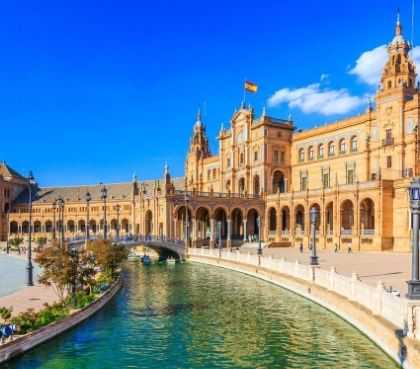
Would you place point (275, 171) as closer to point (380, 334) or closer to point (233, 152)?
point (233, 152)

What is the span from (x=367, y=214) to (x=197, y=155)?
1927 inches

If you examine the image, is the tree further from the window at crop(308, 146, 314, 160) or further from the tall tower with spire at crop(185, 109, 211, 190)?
the tall tower with spire at crop(185, 109, 211, 190)

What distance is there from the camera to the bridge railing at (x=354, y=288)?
17359mm

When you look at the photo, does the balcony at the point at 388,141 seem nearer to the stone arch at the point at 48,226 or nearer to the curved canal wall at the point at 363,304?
the curved canal wall at the point at 363,304

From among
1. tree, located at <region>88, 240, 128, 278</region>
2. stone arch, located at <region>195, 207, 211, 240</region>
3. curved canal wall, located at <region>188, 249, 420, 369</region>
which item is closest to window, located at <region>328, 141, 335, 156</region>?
stone arch, located at <region>195, 207, 211, 240</region>

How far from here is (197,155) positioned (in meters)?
108

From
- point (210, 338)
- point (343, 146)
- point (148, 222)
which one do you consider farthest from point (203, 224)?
point (210, 338)

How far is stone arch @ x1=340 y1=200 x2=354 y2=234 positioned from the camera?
69250mm

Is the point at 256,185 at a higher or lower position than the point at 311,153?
lower

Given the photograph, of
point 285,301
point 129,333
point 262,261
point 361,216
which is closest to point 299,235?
point 361,216

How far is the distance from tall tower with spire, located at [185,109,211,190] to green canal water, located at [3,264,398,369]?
74.4 meters

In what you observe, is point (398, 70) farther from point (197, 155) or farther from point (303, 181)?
point (197, 155)

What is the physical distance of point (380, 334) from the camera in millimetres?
18312

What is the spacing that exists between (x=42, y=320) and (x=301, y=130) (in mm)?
73804
